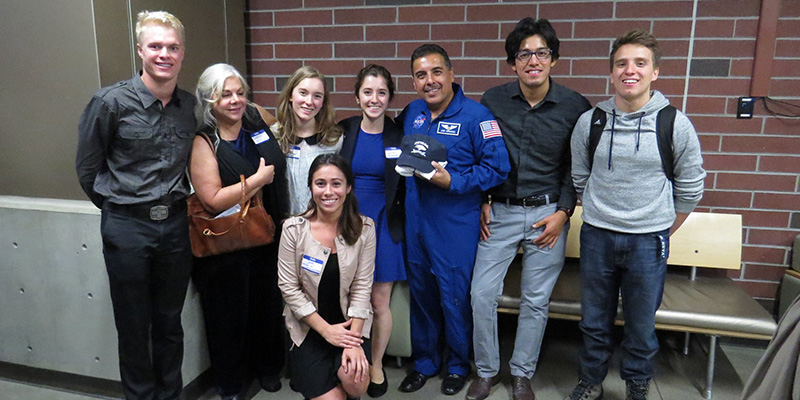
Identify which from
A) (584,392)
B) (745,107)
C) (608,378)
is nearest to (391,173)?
(584,392)

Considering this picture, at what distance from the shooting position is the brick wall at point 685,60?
283 centimetres

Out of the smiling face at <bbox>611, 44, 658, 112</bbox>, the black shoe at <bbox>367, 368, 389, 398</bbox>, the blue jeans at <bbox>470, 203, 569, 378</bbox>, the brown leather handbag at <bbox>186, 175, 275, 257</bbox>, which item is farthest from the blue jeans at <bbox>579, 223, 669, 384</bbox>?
the brown leather handbag at <bbox>186, 175, 275, 257</bbox>

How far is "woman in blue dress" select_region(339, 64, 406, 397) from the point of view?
231 centimetres

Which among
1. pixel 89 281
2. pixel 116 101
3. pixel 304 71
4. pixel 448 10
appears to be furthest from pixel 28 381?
pixel 448 10

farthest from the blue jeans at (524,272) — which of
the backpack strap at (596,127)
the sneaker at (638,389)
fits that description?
the sneaker at (638,389)

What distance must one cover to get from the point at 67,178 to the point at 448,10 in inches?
87.0

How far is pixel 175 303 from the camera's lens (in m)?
2.14

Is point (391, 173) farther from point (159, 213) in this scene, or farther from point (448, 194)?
point (159, 213)

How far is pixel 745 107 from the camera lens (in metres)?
2.86

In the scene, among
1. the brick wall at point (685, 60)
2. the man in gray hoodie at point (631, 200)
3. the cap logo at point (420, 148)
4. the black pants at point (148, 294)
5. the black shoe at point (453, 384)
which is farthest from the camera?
the brick wall at point (685, 60)

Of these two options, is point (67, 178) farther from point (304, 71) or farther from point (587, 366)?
point (587, 366)

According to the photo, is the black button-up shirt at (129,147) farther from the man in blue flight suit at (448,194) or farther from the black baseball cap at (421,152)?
the man in blue flight suit at (448,194)

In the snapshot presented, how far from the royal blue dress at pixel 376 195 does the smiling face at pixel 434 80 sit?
11.3 inches

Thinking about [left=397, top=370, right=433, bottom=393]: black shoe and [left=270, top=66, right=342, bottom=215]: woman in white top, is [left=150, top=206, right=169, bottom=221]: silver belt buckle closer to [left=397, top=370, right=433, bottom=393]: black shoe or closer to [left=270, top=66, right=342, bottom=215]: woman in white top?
[left=270, top=66, right=342, bottom=215]: woman in white top
